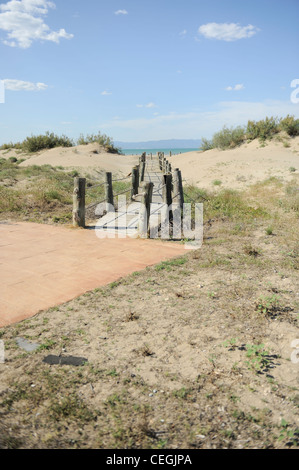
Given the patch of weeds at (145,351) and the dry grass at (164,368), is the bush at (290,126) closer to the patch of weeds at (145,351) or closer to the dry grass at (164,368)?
the dry grass at (164,368)

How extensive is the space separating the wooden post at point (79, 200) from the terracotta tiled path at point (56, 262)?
0.41 metres

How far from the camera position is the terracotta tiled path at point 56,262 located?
5.04 metres

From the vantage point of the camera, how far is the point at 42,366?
11.7ft

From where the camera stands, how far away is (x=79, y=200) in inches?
358

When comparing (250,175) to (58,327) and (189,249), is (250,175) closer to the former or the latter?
(189,249)

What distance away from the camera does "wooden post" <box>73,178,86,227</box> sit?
901cm

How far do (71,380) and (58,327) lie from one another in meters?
1.05

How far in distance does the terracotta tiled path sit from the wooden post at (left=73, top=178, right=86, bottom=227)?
16.0 inches

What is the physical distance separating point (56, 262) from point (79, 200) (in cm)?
295

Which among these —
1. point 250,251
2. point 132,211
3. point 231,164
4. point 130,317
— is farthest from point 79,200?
point 231,164

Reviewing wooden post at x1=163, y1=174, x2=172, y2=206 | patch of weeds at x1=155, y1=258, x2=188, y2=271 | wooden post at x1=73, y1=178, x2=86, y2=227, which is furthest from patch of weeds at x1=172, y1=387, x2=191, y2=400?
wooden post at x1=163, y1=174, x2=172, y2=206

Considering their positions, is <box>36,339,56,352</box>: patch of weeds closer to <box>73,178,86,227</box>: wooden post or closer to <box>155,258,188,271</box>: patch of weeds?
<box>155,258,188,271</box>: patch of weeds
